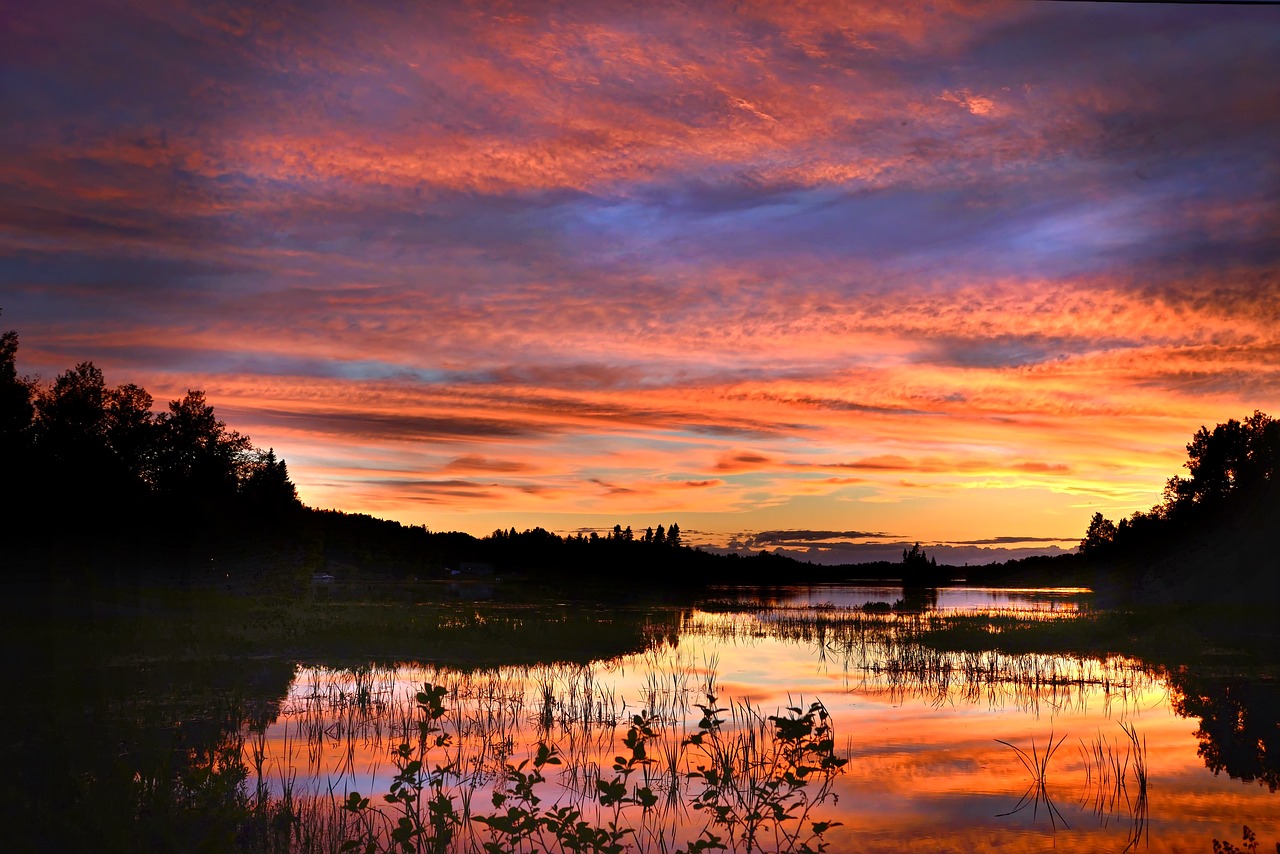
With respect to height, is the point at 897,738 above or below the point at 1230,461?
below

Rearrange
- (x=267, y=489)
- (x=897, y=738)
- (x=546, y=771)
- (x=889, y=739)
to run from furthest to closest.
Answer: (x=267, y=489), (x=897, y=738), (x=889, y=739), (x=546, y=771)

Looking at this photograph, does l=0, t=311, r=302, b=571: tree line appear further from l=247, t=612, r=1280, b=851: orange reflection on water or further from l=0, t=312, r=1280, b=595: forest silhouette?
l=247, t=612, r=1280, b=851: orange reflection on water

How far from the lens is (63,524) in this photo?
43.8 meters

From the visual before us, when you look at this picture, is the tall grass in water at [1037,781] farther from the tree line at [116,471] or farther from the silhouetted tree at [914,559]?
the silhouetted tree at [914,559]

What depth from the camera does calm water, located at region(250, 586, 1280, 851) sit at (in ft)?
46.0

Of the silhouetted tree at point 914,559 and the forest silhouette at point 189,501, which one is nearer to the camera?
the forest silhouette at point 189,501

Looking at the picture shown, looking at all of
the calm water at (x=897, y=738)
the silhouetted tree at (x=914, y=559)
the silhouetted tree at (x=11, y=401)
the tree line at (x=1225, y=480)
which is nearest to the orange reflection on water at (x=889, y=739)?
the calm water at (x=897, y=738)

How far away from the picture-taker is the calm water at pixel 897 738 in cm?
1402

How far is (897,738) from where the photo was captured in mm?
20156

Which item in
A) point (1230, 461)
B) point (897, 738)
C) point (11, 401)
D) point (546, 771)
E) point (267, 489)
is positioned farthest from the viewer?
point (267, 489)

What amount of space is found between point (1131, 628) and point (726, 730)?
113 ft

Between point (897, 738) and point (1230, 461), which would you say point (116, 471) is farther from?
point (1230, 461)

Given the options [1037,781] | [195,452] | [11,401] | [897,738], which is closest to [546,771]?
[897,738]

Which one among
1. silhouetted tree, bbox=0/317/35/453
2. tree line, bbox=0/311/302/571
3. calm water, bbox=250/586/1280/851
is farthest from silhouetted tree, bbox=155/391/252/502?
calm water, bbox=250/586/1280/851
